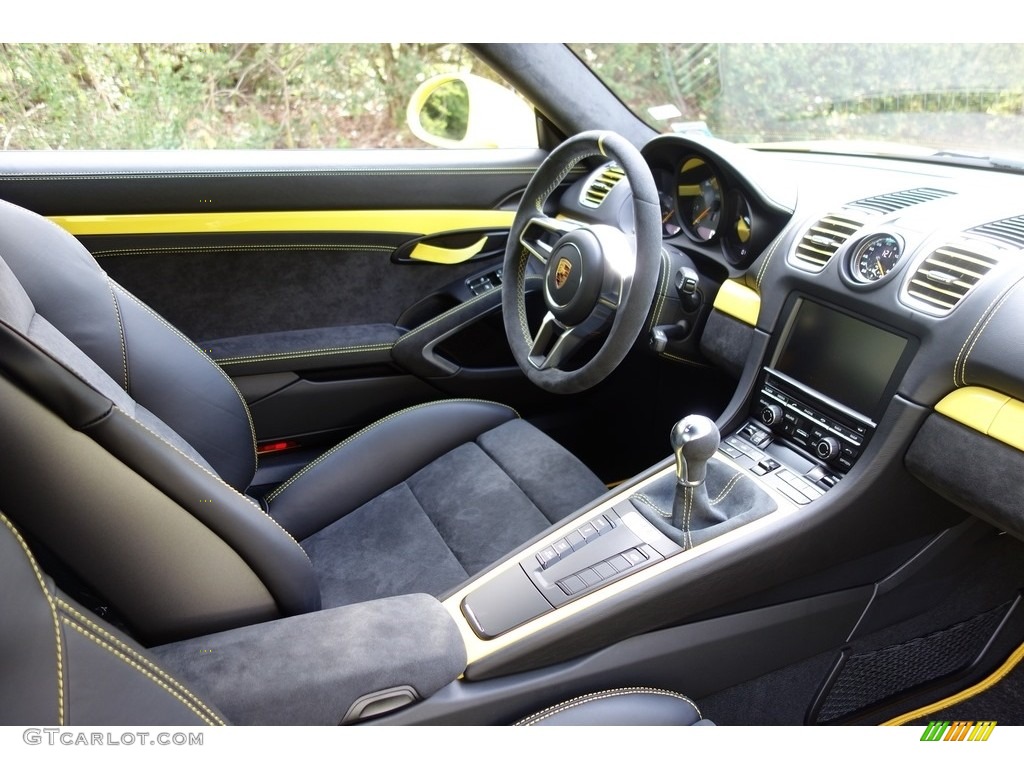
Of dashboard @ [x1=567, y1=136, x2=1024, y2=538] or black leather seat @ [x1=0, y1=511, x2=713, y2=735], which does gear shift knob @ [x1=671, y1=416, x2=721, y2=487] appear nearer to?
dashboard @ [x1=567, y1=136, x2=1024, y2=538]

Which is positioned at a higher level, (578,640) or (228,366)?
(578,640)

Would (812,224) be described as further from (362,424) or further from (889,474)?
(362,424)

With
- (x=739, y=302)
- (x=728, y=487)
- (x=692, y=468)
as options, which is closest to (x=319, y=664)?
(x=692, y=468)

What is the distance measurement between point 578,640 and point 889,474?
570 mm

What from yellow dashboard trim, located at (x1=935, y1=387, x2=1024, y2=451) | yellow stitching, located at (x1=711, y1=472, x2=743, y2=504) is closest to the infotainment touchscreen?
yellow dashboard trim, located at (x1=935, y1=387, x2=1024, y2=451)

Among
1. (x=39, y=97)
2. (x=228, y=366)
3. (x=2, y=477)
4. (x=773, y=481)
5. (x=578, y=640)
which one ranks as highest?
(x=39, y=97)

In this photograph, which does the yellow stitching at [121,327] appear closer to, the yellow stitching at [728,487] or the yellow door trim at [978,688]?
the yellow stitching at [728,487]

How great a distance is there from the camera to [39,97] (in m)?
1.90

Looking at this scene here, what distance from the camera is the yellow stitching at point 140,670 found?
2.55 ft

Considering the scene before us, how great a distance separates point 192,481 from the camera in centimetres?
91

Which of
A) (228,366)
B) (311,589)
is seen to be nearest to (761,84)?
(228,366)

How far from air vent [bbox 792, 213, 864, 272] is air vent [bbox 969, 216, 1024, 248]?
0.69ft

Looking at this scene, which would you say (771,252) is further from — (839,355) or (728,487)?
(728,487)

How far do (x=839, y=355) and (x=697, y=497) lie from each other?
39 centimetres
